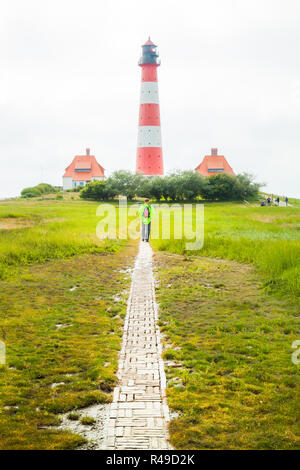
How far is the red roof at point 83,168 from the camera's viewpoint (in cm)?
8719

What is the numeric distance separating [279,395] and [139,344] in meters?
2.82

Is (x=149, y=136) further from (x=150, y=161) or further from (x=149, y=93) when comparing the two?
(x=149, y=93)

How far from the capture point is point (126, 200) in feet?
206

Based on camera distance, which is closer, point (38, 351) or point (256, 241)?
point (38, 351)

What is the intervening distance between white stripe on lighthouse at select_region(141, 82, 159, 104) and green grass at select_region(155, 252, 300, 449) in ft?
174

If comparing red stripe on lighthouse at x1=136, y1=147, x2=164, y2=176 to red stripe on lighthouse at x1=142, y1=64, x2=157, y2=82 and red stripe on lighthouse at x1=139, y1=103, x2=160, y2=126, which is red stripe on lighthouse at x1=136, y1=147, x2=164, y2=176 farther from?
red stripe on lighthouse at x1=142, y1=64, x2=157, y2=82

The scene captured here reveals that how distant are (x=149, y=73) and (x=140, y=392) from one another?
201 feet

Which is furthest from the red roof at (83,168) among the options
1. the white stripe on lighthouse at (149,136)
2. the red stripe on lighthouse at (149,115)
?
the red stripe on lighthouse at (149,115)

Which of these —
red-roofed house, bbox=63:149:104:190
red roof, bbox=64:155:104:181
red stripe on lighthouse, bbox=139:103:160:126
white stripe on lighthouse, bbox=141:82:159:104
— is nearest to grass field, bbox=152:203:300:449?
red stripe on lighthouse, bbox=139:103:160:126

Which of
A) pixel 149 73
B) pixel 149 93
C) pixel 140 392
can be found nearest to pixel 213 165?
pixel 149 93

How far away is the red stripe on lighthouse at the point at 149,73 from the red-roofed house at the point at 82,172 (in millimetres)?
28699

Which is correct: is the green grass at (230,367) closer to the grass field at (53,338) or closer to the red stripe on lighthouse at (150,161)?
the grass field at (53,338)
